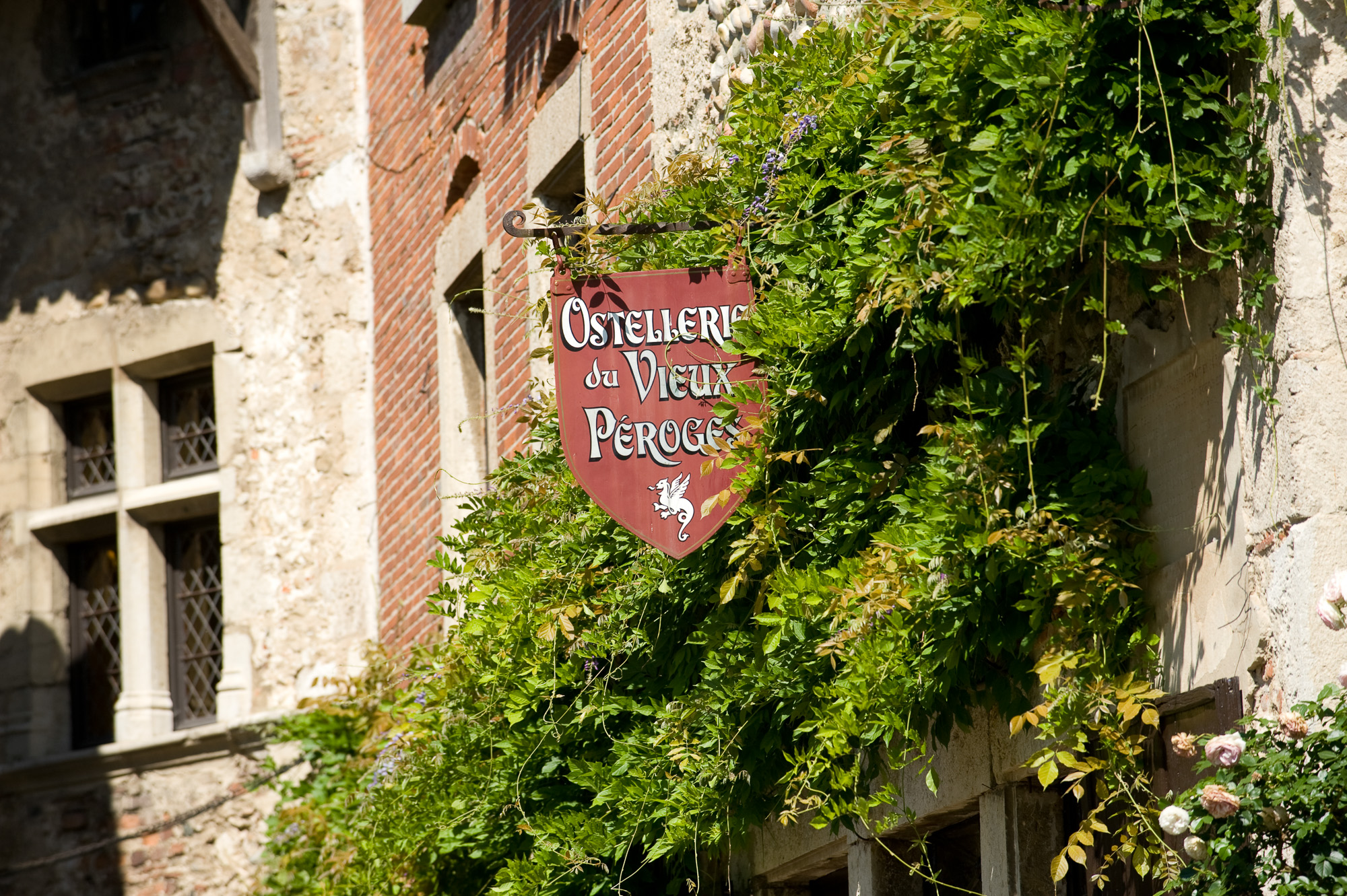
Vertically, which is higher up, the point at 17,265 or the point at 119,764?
the point at 17,265

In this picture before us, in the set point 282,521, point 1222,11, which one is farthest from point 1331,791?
point 282,521

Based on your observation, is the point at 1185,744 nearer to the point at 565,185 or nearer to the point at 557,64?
the point at 565,185

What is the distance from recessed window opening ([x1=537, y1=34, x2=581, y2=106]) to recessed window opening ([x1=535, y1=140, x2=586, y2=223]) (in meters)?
0.39

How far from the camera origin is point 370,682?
9188 millimetres

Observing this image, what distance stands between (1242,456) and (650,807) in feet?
7.87

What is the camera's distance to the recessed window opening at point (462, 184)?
8750 millimetres

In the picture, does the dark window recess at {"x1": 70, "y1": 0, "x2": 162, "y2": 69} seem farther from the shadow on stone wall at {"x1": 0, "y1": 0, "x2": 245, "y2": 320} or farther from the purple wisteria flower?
the purple wisteria flower

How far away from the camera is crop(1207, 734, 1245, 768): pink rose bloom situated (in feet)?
10.3

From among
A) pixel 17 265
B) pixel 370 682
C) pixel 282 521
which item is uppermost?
pixel 17 265

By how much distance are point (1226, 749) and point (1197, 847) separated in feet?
0.75

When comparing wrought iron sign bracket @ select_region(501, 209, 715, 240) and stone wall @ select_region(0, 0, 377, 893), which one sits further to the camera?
stone wall @ select_region(0, 0, 377, 893)

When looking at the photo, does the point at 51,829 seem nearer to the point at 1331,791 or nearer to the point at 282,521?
the point at 282,521

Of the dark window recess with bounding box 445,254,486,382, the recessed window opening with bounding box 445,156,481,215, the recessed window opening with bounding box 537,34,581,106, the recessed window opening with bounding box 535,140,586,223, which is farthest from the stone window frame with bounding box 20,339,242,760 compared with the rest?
the recessed window opening with bounding box 537,34,581,106

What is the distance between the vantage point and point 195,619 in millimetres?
11430
